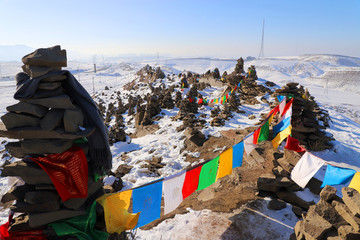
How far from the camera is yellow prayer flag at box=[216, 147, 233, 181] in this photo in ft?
17.8

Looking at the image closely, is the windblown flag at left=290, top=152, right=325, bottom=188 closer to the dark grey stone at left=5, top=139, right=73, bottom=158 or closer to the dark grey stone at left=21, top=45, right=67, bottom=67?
the dark grey stone at left=5, top=139, right=73, bottom=158

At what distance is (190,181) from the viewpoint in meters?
4.98

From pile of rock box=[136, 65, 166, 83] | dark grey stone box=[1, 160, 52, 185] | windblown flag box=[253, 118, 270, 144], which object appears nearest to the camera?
dark grey stone box=[1, 160, 52, 185]

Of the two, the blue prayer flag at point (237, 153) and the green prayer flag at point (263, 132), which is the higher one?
the green prayer flag at point (263, 132)

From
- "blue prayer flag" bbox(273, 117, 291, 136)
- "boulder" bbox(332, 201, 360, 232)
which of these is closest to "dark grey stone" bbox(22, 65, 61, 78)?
"boulder" bbox(332, 201, 360, 232)


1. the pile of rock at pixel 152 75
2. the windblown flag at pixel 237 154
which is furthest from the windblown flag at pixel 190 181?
the pile of rock at pixel 152 75

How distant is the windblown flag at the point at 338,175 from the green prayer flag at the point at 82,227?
16.7 ft

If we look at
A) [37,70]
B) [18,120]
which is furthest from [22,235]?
[37,70]

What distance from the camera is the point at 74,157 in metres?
3.47

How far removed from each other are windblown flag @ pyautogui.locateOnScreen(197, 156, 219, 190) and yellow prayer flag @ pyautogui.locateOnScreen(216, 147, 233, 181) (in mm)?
154

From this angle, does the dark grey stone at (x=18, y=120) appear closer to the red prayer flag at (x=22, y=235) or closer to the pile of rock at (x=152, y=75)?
the red prayer flag at (x=22, y=235)

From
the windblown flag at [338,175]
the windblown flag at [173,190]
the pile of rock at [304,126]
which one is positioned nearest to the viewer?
the windblown flag at [338,175]

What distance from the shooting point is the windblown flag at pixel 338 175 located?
428 centimetres

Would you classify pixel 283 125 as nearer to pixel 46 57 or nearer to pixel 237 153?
pixel 237 153
